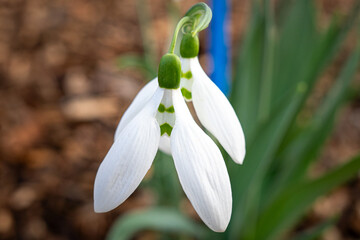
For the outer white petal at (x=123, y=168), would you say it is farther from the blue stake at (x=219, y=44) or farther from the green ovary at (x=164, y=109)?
the blue stake at (x=219, y=44)

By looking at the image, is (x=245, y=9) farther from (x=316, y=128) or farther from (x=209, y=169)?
(x=209, y=169)

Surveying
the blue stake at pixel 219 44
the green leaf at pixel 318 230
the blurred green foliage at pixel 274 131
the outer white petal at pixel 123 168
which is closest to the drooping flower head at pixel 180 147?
the outer white petal at pixel 123 168

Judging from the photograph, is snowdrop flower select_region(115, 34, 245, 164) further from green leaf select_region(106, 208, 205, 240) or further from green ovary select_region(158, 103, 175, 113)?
green leaf select_region(106, 208, 205, 240)

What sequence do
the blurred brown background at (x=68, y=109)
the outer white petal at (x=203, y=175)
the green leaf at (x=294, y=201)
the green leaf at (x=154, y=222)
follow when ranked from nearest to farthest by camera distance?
the outer white petal at (x=203, y=175), the green leaf at (x=294, y=201), the green leaf at (x=154, y=222), the blurred brown background at (x=68, y=109)

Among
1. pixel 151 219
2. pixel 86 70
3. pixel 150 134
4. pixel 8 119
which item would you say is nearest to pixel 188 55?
pixel 150 134

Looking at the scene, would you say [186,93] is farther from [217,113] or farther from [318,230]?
[318,230]

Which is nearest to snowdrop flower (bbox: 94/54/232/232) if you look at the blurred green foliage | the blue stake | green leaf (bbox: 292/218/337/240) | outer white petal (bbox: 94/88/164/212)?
outer white petal (bbox: 94/88/164/212)

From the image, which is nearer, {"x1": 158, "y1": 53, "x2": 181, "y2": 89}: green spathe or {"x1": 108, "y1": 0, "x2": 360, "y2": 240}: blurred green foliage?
{"x1": 158, "y1": 53, "x2": 181, "y2": 89}: green spathe
